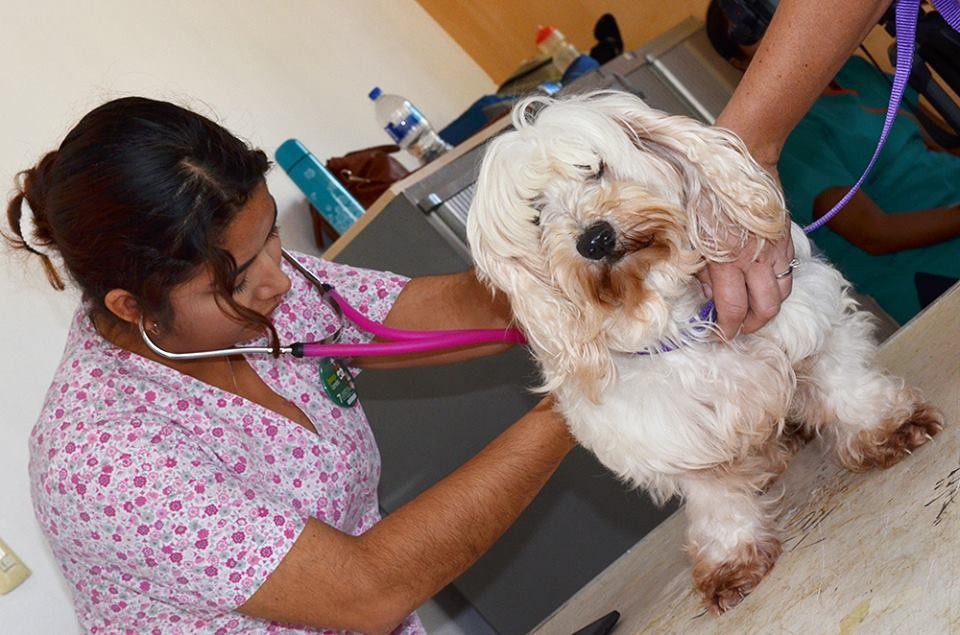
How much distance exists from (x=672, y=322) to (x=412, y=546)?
465 millimetres

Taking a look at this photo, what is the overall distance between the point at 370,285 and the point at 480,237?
48 centimetres

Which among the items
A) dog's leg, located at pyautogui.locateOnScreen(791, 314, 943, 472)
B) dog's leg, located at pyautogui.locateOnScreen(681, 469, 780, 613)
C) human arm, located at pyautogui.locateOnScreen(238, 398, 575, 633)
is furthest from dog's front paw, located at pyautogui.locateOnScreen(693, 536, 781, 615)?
human arm, located at pyautogui.locateOnScreen(238, 398, 575, 633)

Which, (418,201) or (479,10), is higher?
(479,10)

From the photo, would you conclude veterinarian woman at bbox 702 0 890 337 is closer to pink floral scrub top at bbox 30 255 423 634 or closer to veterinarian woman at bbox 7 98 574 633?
veterinarian woman at bbox 7 98 574 633

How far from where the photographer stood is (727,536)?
1.44m

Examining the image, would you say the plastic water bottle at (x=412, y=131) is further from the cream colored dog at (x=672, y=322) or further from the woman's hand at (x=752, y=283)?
the woman's hand at (x=752, y=283)

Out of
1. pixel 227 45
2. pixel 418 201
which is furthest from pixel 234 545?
pixel 227 45

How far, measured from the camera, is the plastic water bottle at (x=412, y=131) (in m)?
2.73

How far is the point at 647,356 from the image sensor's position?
1.40 metres

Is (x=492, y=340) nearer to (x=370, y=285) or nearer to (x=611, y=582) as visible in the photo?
(x=370, y=285)

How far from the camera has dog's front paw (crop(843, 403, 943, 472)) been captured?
4.43 feet

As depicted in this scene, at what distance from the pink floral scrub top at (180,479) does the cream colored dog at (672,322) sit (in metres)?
0.41

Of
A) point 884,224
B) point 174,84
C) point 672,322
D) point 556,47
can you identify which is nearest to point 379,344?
point 672,322

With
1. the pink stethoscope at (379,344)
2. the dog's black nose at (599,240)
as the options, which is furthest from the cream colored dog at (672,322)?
the pink stethoscope at (379,344)
